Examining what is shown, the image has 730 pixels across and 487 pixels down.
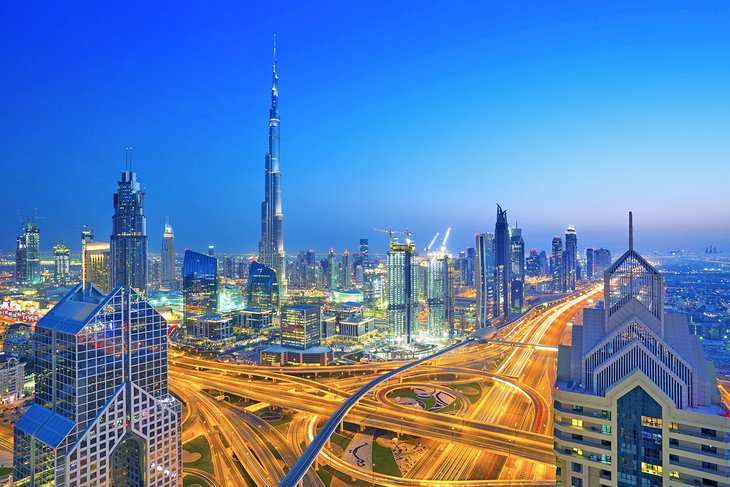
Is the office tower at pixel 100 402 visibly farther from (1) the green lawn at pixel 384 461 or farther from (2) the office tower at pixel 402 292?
(2) the office tower at pixel 402 292

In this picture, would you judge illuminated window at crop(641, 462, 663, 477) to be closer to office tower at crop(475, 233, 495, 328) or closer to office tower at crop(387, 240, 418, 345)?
office tower at crop(387, 240, 418, 345)

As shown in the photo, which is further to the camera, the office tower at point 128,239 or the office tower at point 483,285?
the office tower at point 128,239

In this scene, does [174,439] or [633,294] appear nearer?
[633,294]

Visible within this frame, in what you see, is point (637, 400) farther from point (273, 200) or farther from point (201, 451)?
point (273, 200)

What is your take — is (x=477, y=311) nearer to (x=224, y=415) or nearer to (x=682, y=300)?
(x=682, y=300)

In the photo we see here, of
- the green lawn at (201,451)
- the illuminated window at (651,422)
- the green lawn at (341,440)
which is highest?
the illuminated window at (651,422)

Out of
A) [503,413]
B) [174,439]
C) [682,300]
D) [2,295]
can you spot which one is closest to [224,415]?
[174,439]

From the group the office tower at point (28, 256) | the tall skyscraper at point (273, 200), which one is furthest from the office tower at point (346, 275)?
the office tower at point (28, 256)

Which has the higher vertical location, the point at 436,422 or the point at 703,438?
the point at 703,438
